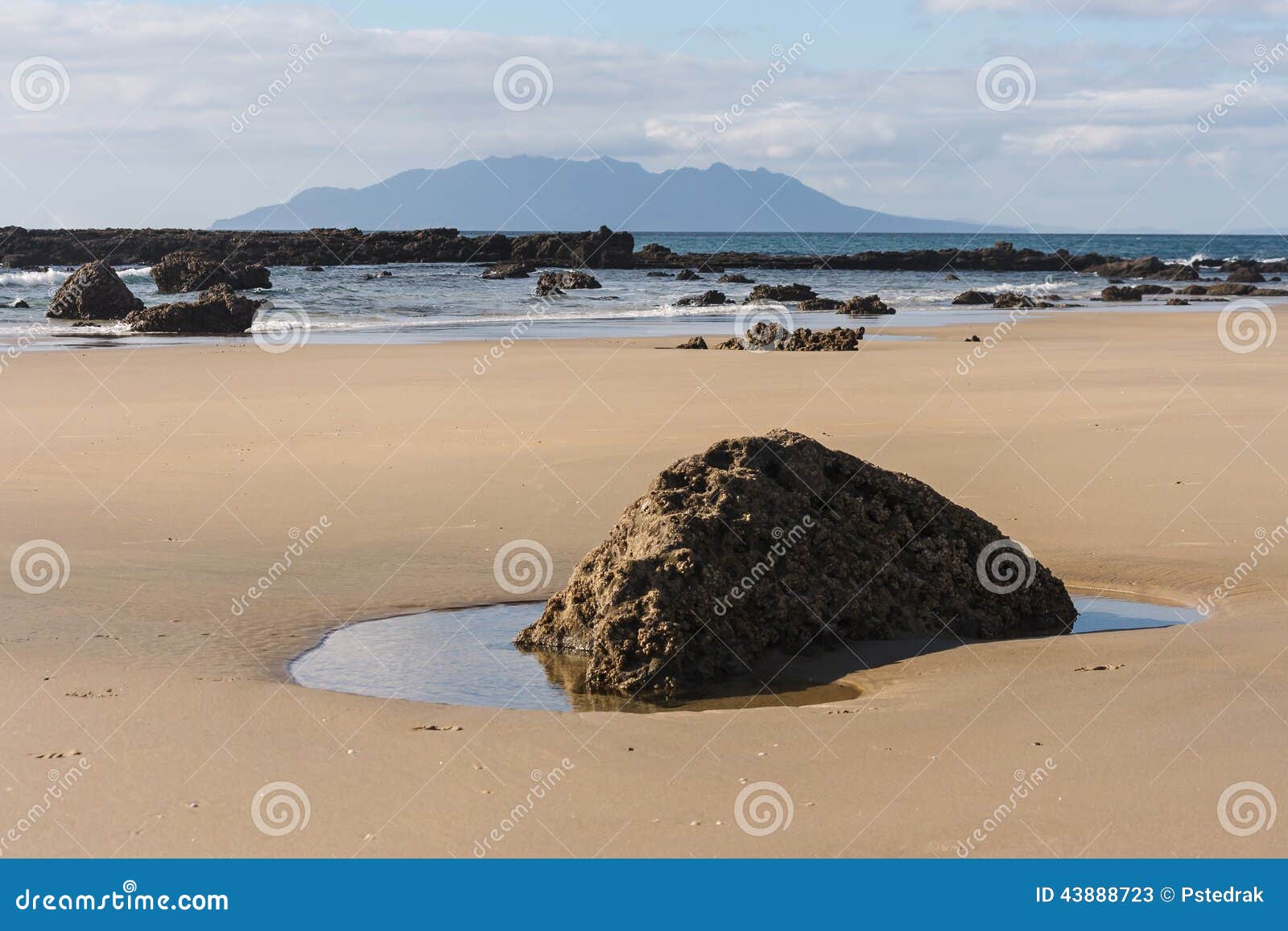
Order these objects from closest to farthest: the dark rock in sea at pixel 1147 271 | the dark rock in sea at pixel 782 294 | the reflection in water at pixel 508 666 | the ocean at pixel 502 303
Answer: the reflection in water at pixel 508 666
the ocean at pixel 502 303
the dark rock in sea at pixel 782 294
the dark rock in sea at pixel 1147 271

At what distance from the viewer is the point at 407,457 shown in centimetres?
1098

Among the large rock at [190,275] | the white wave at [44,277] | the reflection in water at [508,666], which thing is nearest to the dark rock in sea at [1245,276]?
the large rock at [190,275]

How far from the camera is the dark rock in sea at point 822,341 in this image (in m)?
21.6

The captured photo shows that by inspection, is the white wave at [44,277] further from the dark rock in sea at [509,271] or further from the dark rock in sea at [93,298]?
the dark rock in sea at [93,298]

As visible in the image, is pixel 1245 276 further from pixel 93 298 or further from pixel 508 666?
pixel 508 666

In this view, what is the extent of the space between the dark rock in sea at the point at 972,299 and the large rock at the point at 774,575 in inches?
1443

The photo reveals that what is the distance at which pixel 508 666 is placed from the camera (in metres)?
5.92

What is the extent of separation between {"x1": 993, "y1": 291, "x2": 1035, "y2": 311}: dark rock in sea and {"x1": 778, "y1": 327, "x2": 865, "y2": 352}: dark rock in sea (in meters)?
17.5

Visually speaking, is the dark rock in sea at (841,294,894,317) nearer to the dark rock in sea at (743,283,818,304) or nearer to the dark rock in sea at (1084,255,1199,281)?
the dark rock in sea at (743,283,818,304)

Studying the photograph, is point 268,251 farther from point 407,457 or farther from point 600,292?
point 407,457

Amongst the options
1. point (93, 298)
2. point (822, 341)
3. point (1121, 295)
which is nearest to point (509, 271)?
point (1121, 295)

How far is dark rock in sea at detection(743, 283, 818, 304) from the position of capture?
4247 centimetres

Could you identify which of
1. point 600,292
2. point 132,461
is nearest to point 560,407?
point 132,461

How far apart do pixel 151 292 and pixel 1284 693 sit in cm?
4388
